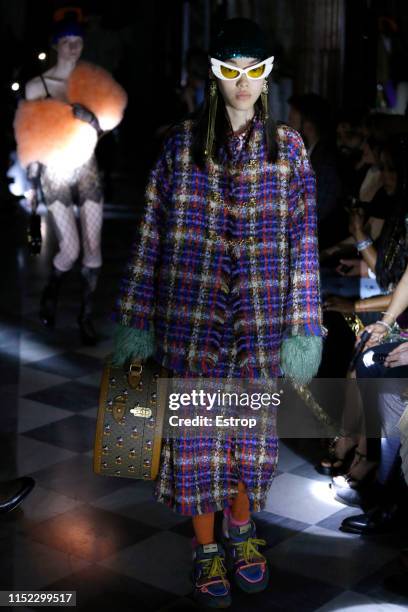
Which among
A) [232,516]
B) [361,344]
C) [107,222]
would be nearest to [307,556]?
[232,516]

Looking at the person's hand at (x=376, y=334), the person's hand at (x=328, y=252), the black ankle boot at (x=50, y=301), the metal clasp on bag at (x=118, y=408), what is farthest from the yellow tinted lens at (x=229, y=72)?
the black ankle boot at (x=50, y=301)

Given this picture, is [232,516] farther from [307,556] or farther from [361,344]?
[361,344]

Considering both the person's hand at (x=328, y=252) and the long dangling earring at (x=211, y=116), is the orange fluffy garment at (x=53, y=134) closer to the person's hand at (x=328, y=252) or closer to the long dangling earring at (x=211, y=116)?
the person's hand at (x=328, y=252)

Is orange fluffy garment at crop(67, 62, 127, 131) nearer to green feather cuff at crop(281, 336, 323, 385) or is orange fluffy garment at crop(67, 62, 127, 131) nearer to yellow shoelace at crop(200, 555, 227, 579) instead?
green feather cuff at crop(281, 336, 323, 385)

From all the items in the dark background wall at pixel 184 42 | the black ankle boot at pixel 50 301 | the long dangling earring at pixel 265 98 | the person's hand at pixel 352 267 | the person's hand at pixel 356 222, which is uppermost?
the dark background wall at pixel 184 42

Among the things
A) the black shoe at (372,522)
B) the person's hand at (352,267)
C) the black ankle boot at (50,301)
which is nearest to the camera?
the black shoe at (372,522)

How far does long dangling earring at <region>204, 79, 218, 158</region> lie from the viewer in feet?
10.7

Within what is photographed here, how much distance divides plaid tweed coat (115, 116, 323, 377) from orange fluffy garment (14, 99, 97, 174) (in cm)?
276

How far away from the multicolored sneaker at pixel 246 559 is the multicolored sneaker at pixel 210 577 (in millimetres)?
54

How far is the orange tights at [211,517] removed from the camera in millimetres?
3418

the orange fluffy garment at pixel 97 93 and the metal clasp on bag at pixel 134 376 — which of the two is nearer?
the metal clasp on bag at pixel 134 376

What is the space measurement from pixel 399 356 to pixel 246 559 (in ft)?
3.14

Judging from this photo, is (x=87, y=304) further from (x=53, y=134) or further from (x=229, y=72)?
(x=229, y=72)

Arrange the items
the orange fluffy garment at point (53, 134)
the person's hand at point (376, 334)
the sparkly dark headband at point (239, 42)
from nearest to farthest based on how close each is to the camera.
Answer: the sparkly dark headband at point (239, 42)
the person's hand at point (376, 334)
the orange fluffy garment at point (53, 134)
